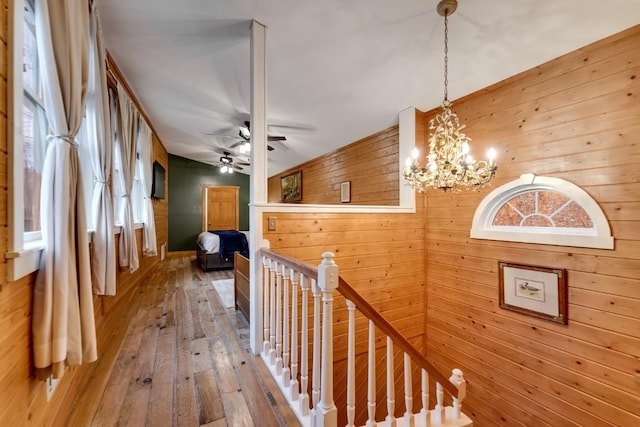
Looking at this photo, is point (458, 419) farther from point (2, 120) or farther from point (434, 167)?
point (2, 120)

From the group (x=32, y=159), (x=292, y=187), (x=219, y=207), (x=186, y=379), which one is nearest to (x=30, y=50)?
(x=32, y=159)

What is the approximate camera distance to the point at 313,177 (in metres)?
5.90

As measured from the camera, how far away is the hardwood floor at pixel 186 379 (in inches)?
61.8

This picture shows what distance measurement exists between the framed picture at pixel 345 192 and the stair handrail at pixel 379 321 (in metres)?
3.06

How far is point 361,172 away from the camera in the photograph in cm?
442

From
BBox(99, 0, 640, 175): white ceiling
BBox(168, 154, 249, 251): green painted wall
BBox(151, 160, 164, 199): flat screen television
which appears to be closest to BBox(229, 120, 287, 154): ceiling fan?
BBox(99, 0, 640, 175): white ceiling

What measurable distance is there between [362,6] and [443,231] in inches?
100

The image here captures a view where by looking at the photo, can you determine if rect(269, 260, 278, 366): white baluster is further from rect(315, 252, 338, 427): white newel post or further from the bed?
the bed

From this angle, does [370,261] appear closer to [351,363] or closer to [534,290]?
[534,290]

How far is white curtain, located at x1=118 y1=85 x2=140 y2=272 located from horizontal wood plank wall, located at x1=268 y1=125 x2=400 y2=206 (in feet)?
10.3

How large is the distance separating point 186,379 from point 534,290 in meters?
3.09

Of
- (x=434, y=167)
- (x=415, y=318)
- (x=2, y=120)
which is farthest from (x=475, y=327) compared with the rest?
(x=2, y=120)

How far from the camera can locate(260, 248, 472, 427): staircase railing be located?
1321 mm

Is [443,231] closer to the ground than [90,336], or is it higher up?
higher up
